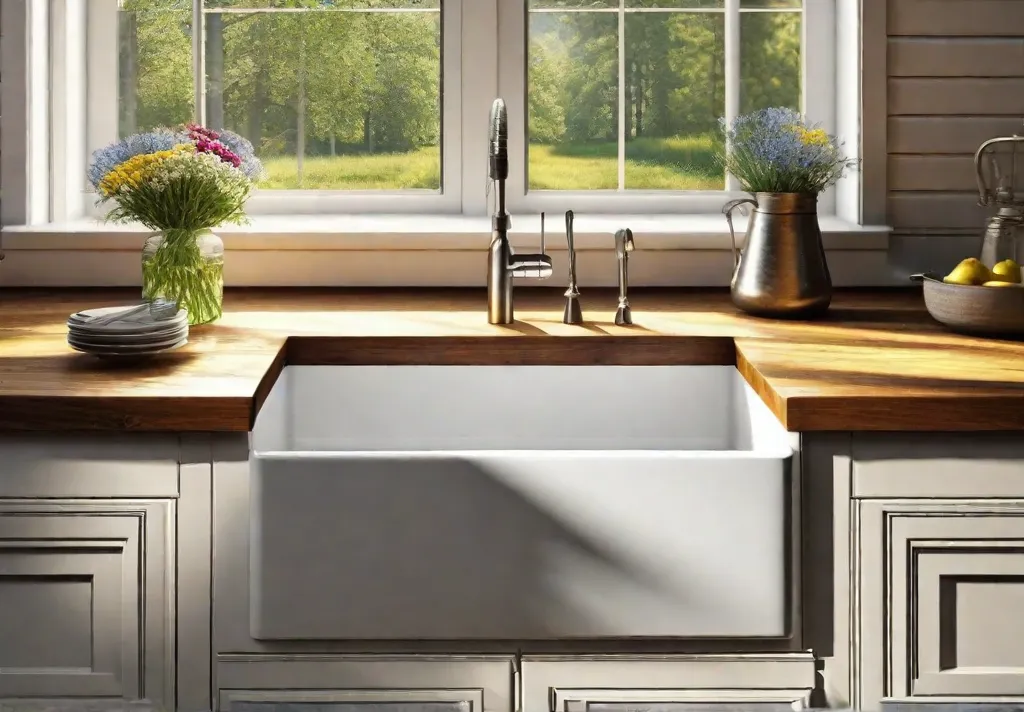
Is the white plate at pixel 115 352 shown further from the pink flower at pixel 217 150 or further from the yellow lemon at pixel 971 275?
the yellow lemon at pixel 971 275

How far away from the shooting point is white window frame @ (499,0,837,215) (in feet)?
8.77

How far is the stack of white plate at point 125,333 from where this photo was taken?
176 cm

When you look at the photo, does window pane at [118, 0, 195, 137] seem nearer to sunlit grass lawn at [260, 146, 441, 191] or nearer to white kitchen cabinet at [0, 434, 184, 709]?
sunlit grass lawn at [260, 146, 441, 191]

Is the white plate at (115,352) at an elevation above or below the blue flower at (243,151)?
below

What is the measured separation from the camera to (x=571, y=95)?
2.74 metres

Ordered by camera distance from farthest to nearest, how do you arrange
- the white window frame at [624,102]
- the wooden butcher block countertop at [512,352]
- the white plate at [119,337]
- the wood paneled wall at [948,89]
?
the white window frame at [624,102] < the wood paneled wall at [948,89] < the white plate at [119,337] < the wooden butcher block countertop at [512,352]

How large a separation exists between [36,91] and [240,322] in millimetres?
826

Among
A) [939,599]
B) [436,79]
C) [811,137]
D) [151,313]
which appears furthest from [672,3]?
[939,599]

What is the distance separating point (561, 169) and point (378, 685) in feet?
4.73

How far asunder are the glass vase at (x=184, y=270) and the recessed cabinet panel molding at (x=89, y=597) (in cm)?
55

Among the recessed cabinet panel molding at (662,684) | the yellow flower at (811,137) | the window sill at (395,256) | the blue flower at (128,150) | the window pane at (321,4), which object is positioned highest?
the window pane at (321,4)

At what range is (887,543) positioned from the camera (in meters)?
1.61

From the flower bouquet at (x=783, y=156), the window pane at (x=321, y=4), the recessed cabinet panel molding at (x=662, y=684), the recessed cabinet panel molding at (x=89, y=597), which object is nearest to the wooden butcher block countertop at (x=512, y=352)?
the recessed cabinet panel molding at (x=89, y=597)

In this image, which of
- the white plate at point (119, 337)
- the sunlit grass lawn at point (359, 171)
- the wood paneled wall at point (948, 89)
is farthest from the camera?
the sunlit grass lawn at point (359, 171)
